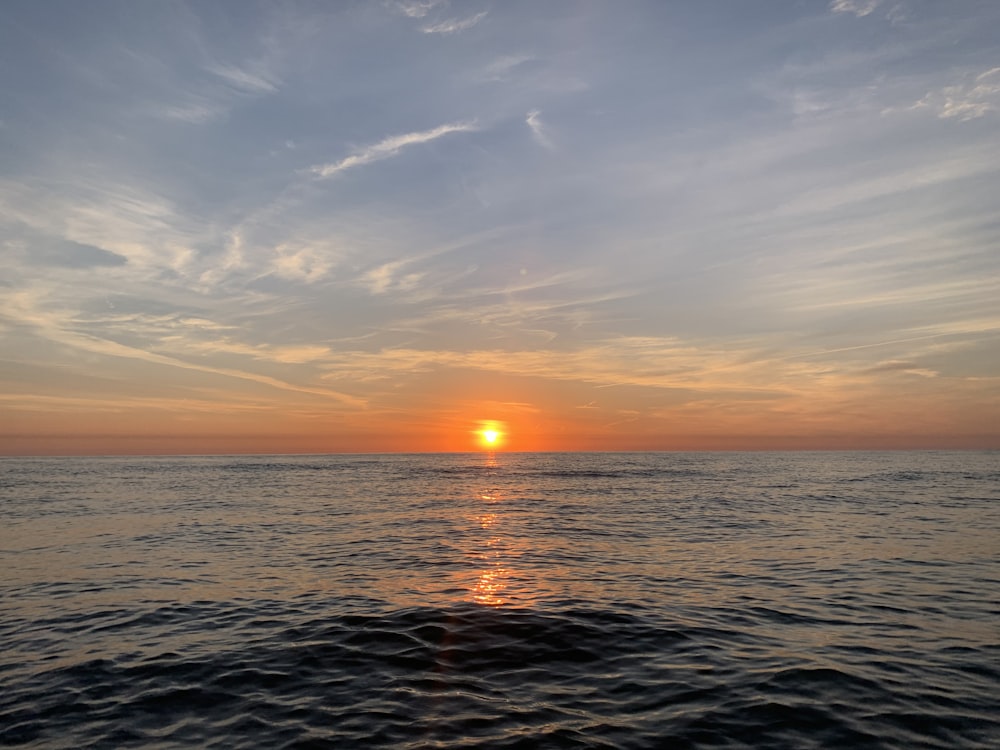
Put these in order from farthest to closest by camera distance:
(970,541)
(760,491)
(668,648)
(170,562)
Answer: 1. (760,491)
2. (970,541)
3. (170,562)
4. (668,648)

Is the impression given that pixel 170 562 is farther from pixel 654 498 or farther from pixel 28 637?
pixel 654 498

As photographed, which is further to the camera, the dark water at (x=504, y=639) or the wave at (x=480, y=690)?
the dark water at (x=504, y=639)

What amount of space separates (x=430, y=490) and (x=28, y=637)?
56678 mm

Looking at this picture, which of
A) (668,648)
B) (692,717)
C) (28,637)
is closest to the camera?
(692,717)

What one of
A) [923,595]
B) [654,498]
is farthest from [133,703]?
[654,498]

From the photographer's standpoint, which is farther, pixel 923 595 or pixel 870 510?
pixel 870 510

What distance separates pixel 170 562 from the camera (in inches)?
973

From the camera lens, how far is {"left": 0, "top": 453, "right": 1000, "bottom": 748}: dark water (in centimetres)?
966

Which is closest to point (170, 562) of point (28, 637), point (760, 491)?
point (28, 637)

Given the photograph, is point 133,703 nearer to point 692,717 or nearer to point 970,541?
point 692,717

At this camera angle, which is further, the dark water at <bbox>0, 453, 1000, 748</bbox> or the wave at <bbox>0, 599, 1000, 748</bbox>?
the dark water at <bbox>0, 453, 1000, 748</bbox>

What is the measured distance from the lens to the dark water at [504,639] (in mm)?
9656

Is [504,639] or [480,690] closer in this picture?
[480,690]

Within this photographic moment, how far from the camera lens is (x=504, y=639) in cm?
1401
